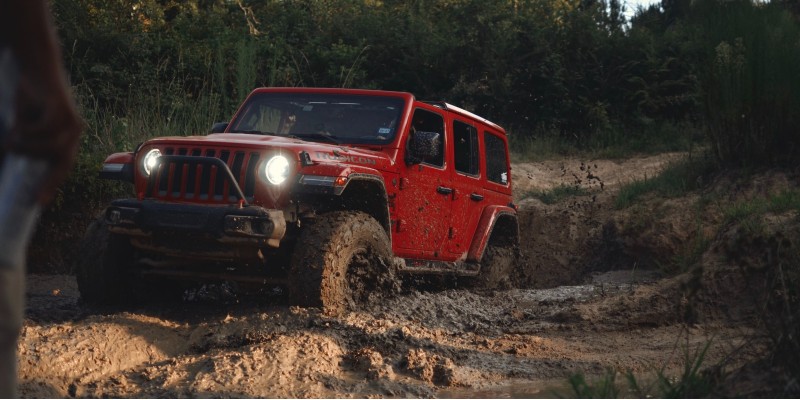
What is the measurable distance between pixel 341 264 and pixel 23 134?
15.1 ft

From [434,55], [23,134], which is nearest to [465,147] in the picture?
[23,134]

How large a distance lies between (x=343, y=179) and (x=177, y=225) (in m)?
1.08

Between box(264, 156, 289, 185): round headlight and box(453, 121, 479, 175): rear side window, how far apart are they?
95.8 inches

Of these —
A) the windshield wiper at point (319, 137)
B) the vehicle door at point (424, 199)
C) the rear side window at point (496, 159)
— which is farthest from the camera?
the rear side window at point (496, 159)

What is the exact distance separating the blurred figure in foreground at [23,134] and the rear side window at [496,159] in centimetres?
745

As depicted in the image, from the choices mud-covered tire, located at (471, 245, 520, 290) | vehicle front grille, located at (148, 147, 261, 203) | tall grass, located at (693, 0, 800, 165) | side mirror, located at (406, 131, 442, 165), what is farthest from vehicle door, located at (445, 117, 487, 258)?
tall grass, located at (693, 0, 800, 165)

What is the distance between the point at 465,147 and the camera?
8.61m

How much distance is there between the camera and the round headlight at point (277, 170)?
20.2ft

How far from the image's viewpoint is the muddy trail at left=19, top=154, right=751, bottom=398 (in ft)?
16.5

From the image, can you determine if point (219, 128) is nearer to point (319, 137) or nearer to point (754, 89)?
point (319, 137)

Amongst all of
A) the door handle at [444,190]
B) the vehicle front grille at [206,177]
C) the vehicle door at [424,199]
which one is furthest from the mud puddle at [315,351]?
the door handle at [444,190]

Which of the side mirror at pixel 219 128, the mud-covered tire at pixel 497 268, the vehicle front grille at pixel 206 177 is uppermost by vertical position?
the side mirror at pixel 219 128

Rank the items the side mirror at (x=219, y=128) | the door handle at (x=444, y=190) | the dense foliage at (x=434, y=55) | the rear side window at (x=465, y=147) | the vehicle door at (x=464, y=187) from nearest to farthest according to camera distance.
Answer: the side mirror at (x=219, y=128) → the door handle at (x=444, y=190) → the vehicle door at (x=464, y=187) → the rear side window at (x=465, y=147) → the dense foliage at (x=434, y=55)

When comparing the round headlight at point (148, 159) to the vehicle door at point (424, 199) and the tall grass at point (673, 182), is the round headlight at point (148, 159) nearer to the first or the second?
the vehicle door at point (424, 199)
